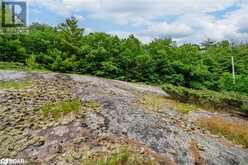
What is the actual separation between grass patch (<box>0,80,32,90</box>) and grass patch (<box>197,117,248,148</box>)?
212 inches

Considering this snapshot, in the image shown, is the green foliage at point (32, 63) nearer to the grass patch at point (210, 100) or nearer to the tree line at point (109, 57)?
the tree line at point (109, 57)

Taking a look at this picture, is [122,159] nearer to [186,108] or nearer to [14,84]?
[186,108]

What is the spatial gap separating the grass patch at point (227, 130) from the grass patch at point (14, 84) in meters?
5.39

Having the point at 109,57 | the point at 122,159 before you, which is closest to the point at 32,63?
the point at 109,57

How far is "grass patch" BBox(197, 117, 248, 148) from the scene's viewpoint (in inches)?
295

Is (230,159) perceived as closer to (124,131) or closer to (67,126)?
(124,131)

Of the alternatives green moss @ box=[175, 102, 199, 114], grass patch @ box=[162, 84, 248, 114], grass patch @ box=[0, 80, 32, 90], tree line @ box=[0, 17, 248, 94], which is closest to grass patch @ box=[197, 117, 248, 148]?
green moss @ box=[175, 102, 199, 114]

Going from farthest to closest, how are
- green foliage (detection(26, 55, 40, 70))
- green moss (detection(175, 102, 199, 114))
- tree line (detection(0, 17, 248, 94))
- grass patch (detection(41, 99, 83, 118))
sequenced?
1. tree line (detection(0, 17, 248, 94))
2. green foliage (detection(26, 55, 40, 70))
3. green moss (detection(175, 102, 199, 114))
4. grass patch (detection(41, 99, 83, 118))

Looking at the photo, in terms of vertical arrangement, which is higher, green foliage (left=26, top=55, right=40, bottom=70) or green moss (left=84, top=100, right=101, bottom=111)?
green foliage (left=26, top=55, right=40, bottom=70)

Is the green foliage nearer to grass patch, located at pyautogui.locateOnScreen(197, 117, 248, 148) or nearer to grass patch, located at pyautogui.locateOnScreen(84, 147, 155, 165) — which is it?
grass patch, located at pyautogui.locateOnScreen(197, 117, 248, 148)

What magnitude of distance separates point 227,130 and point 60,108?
4.07 m

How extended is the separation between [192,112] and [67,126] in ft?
15.6

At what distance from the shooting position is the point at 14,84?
401 inches

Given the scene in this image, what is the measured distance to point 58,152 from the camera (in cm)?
513
